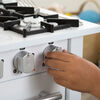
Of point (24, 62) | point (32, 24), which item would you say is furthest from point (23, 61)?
point (32, 24)

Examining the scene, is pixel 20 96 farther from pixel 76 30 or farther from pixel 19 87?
pixel 76 30

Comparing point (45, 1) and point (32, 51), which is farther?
point (45, 1)

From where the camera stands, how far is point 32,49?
27.5 inches

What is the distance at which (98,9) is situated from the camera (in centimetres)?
264

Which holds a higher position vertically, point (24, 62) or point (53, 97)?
point (24, 62)

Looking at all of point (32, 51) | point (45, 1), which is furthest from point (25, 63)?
point (45, 1)

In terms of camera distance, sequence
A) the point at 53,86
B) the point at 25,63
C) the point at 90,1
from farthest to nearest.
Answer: the point at 90,1 < the point at 53,86 < the point at 25,63

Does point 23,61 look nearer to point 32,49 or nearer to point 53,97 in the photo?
point 32,49

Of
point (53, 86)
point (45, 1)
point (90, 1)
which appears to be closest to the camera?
point (53, 86)

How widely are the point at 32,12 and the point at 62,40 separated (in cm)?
19

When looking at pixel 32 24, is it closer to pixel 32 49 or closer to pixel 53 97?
pixel 32 49

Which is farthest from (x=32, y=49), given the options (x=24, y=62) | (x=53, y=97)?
(x=53, y=97)

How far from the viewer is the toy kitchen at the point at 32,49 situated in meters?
0.66

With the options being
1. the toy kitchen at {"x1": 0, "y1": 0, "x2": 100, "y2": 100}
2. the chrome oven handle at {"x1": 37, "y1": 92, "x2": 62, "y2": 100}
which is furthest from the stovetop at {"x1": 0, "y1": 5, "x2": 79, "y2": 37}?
the chrome oven handle at {"x1": 37, "y1": 92, "x2": 62, "y2": 100}
